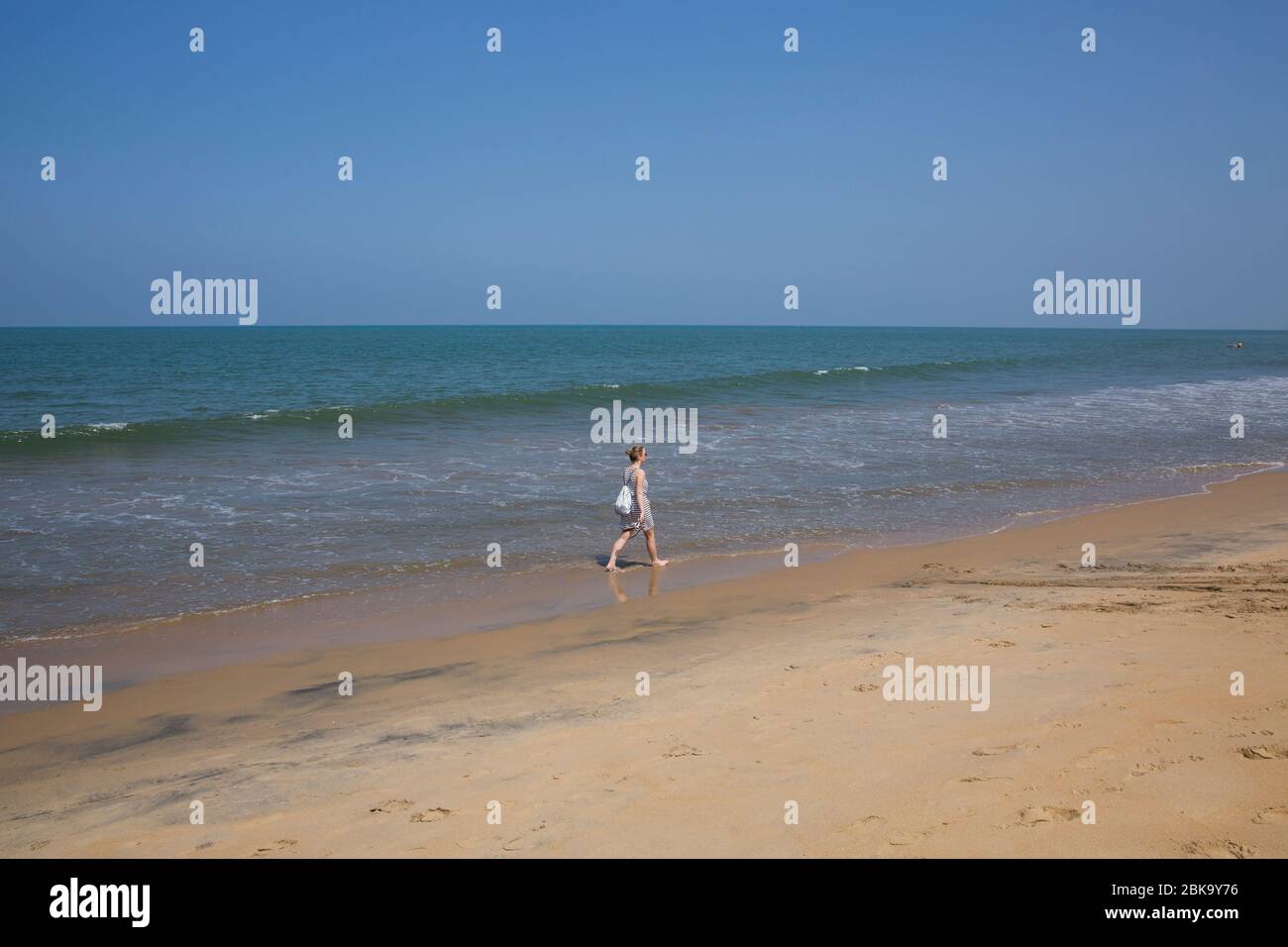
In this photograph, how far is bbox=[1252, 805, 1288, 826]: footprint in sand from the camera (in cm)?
395

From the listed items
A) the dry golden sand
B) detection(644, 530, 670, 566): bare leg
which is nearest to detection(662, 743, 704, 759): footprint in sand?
the dry golden sand

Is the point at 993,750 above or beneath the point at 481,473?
beneath

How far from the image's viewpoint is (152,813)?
15.7 feet

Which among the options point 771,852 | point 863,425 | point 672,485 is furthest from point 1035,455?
point 771,852

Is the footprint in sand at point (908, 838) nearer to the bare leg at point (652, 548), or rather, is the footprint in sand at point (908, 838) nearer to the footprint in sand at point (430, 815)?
the footprint in sand at point (430, 815)

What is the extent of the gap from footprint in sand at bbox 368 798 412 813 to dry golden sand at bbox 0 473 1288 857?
0.05 feet

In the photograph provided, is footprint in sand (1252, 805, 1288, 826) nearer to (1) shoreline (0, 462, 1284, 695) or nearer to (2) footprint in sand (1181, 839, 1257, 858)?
(2) footprint in sand (1181, 839, 1257, 858)

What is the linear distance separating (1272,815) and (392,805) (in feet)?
13.2

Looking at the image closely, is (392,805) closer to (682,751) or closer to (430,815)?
(430,815)

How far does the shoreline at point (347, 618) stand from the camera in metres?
7.76

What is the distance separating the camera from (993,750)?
16.1 ft

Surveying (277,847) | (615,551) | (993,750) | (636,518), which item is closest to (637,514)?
(636,518)
